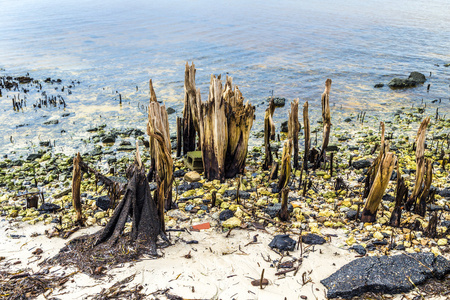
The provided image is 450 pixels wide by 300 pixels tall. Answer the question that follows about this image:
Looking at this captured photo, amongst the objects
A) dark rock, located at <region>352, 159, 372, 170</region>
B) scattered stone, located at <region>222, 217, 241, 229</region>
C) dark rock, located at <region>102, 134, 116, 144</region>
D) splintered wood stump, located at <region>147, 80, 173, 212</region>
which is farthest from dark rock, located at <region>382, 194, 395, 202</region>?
dark rock, located at <region>102, 134, 116, 144</region>

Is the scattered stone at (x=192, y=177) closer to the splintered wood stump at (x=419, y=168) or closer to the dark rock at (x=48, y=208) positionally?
the dark rock at (x=48, y=208)

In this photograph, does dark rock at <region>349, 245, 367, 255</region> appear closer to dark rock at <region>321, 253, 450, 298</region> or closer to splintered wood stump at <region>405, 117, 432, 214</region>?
dark rock at <region>321, 253, 450, 298</region>

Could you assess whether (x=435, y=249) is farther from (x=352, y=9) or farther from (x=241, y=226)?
(x=352, y=9)

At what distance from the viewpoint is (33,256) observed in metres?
6.62

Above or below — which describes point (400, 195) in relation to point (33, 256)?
above

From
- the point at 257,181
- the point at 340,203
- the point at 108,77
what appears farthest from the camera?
the point at 108,77

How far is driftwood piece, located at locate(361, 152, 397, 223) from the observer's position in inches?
283

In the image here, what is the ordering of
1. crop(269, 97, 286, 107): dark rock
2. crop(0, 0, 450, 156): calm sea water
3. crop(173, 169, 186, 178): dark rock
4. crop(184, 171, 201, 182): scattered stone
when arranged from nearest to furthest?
crop(184, 171, 201, 182): scattered stone → crop(173, 169, 186, 178): dark rock → crop(0, 0, 450, 156): calm sea water → crop(269, 97, 286, 107): dark rock

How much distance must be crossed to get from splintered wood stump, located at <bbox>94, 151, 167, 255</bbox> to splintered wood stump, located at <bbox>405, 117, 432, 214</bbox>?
5072 mm

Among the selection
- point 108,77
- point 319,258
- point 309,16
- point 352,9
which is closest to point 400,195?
point 319,258

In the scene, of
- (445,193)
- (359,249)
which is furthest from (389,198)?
(359,249)

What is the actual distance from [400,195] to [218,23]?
118 ft

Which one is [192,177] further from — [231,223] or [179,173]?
[231,223]

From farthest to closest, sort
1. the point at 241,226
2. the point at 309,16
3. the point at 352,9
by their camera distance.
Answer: the point at 352,9 < the point at 309,16 < the point at 241,226
